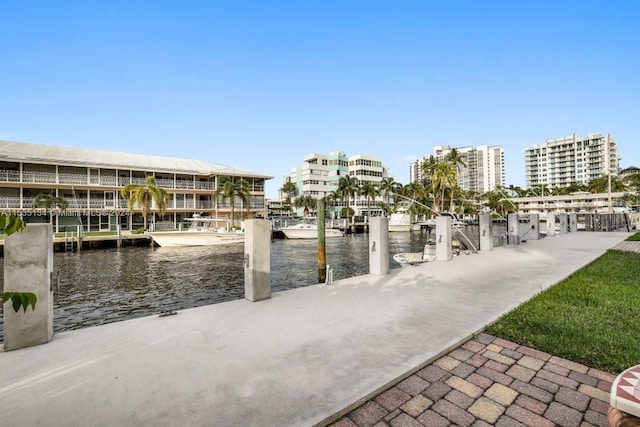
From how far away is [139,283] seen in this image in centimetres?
1527

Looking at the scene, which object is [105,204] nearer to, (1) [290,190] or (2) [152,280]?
(2) [152,280]

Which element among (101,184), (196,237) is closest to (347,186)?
(196,237)

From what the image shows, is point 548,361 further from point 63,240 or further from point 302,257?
point 63,240

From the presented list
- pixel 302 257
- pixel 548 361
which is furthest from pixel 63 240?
pixel 548 361

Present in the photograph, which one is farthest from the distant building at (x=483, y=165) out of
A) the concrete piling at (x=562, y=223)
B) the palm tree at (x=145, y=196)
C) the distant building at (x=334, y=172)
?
the palm tree at (x=145, y=196)

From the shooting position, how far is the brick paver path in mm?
2686

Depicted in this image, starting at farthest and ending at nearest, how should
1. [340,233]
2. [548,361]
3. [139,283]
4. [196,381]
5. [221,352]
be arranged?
1. [340,233]
2. [139,283]
3. [221,352]
4. [548,361]
5. [196,381]

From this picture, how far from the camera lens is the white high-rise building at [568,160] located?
12900cm

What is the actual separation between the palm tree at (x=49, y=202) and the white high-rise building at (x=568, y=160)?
548 ft

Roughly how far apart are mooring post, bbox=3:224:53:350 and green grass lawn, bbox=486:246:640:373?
21.2 ft

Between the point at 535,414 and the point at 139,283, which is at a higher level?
the point at 535,414

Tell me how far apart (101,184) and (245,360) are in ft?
143

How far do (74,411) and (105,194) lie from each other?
44.3 m

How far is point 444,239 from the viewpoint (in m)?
11.3
